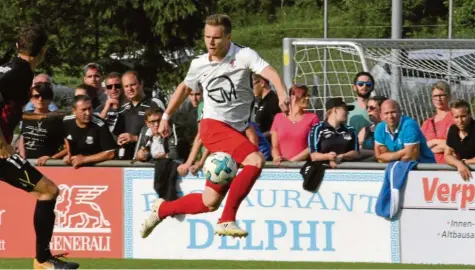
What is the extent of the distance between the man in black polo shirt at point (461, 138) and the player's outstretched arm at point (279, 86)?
115 inches

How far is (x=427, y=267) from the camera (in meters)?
12.8

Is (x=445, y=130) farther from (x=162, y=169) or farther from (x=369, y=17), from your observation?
(x=369, y=17)

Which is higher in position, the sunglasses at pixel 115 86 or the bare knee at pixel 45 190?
the sunglasses at pixel 115 86

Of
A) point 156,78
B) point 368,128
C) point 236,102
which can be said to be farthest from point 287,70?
point 156,78

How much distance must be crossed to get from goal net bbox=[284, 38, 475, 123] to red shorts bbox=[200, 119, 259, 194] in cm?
463

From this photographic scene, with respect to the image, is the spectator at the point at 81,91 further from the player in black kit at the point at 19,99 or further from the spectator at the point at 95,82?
the player in black kit at the point at 19,99

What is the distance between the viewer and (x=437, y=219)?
13.1 metres

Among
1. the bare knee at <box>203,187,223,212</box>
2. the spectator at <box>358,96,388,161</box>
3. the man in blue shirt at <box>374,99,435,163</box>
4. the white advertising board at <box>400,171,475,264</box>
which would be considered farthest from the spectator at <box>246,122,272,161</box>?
the bare knee at <box>203,187,223,212</box>

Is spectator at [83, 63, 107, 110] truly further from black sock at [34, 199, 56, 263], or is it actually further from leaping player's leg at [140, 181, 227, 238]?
black sock at [34, 199, 56, 263]

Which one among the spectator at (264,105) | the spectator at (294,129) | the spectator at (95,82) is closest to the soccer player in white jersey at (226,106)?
the spectator at (294,129)

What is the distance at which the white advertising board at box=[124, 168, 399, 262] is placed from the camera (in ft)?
43.4

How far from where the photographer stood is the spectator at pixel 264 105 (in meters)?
14.3

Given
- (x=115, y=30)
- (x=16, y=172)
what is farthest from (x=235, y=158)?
(x=115, y=30)

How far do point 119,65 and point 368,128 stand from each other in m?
14.1
